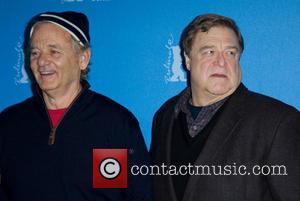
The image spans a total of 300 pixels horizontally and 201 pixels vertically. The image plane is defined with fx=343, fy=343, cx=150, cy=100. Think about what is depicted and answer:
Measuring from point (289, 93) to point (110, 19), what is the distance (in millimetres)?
958

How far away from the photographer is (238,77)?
1.35 m

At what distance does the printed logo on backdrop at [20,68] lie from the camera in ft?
6.14

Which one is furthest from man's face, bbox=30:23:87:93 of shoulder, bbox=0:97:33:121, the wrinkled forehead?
the wrinkled forehead

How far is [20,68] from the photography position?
1876mm

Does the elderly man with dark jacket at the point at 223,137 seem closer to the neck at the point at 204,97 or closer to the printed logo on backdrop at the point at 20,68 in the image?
the neck at the point at 204,97

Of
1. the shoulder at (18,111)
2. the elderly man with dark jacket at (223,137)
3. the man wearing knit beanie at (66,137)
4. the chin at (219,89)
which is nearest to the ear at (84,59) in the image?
the man wearing knit beanie at (66,137)

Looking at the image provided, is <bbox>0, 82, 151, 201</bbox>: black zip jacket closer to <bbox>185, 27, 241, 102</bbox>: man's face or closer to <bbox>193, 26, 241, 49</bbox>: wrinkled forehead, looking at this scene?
<bbox>185, 27, 241, 102</bbox>: man's face

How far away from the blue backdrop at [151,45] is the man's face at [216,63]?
34cm

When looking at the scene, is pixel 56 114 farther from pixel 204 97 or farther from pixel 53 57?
pixel 204 97

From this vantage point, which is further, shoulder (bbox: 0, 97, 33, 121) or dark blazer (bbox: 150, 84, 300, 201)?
shoulder (bbox: 0, 97, 33, 121)

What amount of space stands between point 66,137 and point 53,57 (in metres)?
0.32

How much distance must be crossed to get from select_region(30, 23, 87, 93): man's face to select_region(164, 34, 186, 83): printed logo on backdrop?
530 mm

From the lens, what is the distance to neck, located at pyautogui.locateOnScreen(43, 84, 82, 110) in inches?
55.3

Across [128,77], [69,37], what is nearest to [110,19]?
[128,77]
